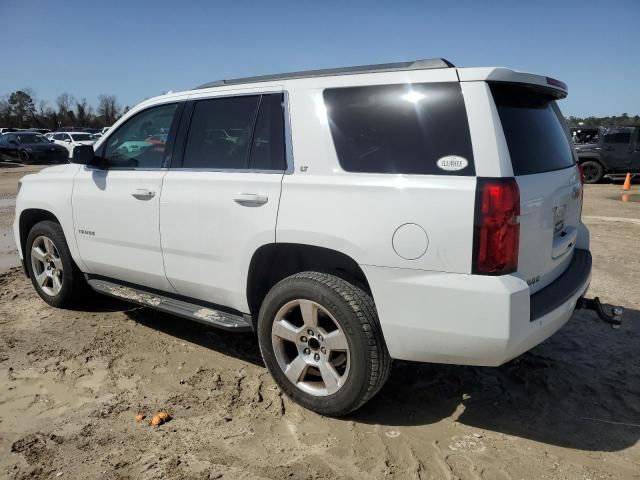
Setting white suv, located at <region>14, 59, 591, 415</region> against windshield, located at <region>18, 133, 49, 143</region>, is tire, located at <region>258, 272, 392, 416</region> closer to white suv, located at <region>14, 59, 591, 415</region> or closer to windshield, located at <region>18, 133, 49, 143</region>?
white suv, located at <region>14, 59, 591, 415</region>

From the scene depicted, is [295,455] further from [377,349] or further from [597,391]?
[597,391]

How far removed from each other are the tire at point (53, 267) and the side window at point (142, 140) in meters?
0.99

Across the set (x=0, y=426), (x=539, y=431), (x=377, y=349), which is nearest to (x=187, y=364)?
(x=0, y=426)

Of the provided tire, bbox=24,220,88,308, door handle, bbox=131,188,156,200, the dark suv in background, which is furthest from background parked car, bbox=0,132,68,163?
door handle, bbox=131,188,156,200

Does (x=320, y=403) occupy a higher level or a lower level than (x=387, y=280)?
lower

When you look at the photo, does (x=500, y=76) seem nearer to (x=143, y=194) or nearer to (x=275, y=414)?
(x=275, y=414)

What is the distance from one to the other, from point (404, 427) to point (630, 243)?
21.2 ft

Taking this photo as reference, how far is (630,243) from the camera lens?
26.0 ft

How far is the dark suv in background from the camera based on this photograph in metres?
16.8

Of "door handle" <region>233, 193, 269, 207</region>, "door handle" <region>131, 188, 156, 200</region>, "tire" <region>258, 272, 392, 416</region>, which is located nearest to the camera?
"tire" <region>258, 272, 392, 416</region>

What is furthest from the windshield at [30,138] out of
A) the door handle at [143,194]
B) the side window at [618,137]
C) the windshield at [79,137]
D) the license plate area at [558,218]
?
the license plate area at [558,218]

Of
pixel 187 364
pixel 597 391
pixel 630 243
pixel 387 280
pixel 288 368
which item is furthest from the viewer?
pixel 630 243

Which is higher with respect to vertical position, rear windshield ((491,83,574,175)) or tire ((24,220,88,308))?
rear windshield ((491,83,574,175))

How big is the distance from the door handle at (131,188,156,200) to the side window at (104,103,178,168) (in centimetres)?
23
